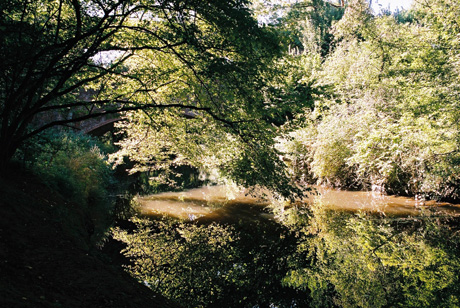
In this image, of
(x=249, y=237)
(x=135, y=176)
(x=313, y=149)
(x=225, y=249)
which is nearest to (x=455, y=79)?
(x=313, y=149)

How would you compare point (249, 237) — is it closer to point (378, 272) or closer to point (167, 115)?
point (378, 272)

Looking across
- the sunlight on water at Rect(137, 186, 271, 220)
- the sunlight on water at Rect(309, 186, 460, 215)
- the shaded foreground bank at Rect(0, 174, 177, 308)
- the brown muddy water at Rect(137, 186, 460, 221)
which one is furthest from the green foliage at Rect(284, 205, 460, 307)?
the shaded foreground bank at Rect(0, 174, 177, 308)

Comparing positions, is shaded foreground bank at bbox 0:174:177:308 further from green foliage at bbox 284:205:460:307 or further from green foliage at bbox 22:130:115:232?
green foliage at bbox 284:205:460:307

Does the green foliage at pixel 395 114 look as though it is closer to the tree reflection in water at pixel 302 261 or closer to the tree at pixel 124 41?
the tree reflection in water at pixel 302 261

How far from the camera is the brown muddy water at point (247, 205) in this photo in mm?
10031

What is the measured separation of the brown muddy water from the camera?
395 inches

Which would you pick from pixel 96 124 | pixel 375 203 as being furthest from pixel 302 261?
pixel 96 124

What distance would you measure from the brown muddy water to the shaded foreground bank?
545 centimetres

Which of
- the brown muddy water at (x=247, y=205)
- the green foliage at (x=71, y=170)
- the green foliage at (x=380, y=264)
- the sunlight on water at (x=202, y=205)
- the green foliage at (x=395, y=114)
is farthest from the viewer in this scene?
the sunlight on water at (x=202, y=205)

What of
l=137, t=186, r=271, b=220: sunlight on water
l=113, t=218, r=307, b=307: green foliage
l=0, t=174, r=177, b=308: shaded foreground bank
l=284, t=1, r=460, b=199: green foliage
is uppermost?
l=284, t=1, r=460, b=199: green foliage

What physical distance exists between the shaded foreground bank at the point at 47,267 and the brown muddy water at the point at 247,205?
5448 millimetres

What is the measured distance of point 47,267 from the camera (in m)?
3.20

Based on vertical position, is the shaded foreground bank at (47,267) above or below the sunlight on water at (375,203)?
above

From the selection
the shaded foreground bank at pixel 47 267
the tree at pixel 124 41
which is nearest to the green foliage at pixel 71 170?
the tree at pixel 124 41
